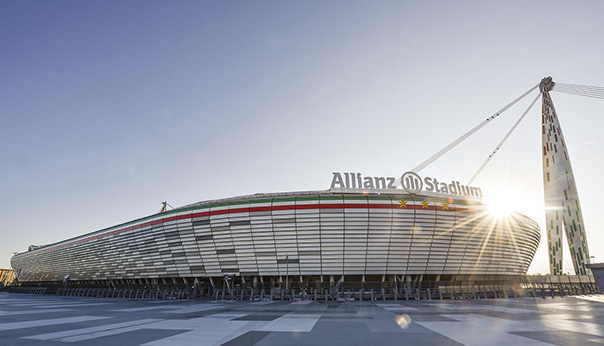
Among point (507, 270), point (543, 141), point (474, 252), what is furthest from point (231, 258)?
point (543, 141)

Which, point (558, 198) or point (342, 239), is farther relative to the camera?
point (558, 198)

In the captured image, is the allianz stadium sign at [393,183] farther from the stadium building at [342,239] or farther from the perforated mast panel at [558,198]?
the perforated mast panel at [558,198]

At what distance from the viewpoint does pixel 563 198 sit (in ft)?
208

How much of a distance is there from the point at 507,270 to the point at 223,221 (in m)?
55.0

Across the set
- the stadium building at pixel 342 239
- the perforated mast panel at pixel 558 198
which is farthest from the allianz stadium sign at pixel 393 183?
the perforated mast panel at pixel 558 198

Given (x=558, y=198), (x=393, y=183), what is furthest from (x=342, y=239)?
(x=558, y=198)

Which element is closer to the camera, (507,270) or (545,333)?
(545,333)

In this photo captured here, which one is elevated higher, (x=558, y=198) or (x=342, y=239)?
(x=558, y=198)

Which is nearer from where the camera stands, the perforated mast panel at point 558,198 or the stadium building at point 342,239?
the stadium building at point 342,239

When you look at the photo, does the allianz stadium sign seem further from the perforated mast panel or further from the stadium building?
the perforated mast panel

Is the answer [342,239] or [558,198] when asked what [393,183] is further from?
[558,198]

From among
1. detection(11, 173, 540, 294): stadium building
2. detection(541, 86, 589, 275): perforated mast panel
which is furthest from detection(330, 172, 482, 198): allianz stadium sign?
detection(541, 86, 589, 275): perforated mast panel

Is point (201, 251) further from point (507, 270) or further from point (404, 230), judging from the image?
point (507, 270)

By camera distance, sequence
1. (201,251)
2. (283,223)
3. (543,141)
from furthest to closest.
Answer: (543,141), (201,251), (283,223)
